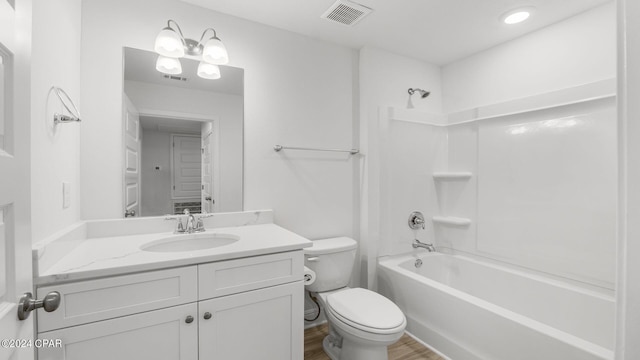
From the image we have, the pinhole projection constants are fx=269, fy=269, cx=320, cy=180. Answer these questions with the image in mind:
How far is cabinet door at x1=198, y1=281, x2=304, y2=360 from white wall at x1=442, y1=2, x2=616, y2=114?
219cm

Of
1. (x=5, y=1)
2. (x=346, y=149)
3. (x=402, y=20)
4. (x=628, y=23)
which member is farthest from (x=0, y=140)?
Answer: (x=402, y=20)

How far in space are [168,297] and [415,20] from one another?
2187mm

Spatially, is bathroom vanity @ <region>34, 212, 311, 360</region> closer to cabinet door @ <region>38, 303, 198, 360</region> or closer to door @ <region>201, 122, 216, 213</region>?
cabinet door @ <region>38, 303, 198, 360</region>

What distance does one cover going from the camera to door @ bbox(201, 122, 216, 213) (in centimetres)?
176

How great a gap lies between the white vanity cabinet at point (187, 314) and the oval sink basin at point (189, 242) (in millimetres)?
369

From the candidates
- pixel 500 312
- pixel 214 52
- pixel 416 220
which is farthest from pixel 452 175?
pixel 214 52

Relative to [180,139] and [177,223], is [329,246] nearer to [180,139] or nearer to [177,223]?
[177,223]

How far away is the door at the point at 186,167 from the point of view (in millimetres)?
1686

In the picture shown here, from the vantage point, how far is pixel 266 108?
1.93 metres

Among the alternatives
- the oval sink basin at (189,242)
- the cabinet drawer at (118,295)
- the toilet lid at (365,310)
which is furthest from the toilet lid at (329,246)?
the cabinet drawer at (118,295)

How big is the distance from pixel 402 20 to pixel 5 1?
194 centimetres

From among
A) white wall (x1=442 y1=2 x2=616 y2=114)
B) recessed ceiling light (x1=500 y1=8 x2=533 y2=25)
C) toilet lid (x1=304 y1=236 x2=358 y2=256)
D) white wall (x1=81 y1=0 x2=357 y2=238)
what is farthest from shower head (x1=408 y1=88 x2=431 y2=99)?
toilet lid (x1=304 y1=236 x2=358 y2=256)

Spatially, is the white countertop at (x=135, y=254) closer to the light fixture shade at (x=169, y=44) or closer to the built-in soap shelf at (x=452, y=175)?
the light fixture shade at (x=169, y=44)

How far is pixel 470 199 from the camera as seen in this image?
2385 millimetres
